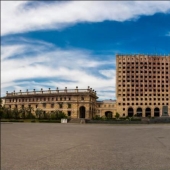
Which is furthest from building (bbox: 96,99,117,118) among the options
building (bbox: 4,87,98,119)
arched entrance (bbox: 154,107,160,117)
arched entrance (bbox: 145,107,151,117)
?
arched entrance (bbox: 154,107,160,117)

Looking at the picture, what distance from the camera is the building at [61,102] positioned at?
254 ft

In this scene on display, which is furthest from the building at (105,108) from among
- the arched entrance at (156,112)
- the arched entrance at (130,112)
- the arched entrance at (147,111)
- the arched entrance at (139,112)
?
the arched entrance at (156,112)

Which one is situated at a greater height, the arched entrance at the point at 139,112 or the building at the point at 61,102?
the building at the point at 61,102

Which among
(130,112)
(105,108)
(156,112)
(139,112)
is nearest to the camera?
(105,108)

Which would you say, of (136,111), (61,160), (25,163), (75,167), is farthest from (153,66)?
(136,111)

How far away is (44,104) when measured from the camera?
80875mm

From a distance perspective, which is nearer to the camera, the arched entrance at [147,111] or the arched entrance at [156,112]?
the arched entrance at [156,112]

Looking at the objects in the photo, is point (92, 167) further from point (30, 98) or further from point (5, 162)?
point (30, 98)

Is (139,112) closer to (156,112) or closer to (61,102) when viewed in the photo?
(156,112)

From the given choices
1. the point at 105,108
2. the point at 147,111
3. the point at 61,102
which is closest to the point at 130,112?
the point at 147,111

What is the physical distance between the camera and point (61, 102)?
79.2 meters

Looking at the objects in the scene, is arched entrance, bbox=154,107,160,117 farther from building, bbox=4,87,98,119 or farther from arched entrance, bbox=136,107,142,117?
building, bbox=4,87,98,119

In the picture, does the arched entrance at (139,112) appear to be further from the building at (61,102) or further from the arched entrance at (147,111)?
the building at (61,102)

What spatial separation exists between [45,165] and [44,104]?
74.9 metres
